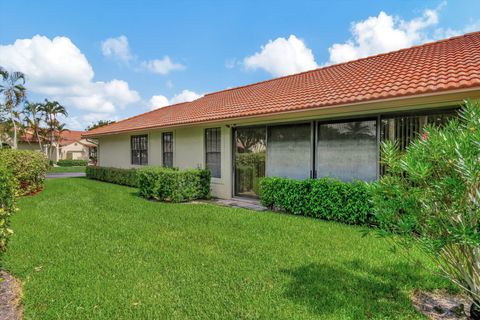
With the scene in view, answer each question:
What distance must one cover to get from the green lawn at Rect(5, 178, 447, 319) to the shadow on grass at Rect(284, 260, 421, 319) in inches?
0.5

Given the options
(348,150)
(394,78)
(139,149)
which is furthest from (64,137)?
(394,78)

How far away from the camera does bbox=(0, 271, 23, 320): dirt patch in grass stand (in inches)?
122

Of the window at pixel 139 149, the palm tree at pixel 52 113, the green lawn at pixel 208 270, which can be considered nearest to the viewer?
the green lawn at pixel 208 270

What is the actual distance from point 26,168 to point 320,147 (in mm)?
12278

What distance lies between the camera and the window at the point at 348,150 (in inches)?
285

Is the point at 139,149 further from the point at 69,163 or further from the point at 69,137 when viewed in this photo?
the point at 69,137

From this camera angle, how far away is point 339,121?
780cm

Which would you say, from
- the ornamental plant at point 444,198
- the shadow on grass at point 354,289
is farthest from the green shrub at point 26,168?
the ornamental plant at point 444,198

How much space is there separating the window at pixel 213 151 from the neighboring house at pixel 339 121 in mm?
40

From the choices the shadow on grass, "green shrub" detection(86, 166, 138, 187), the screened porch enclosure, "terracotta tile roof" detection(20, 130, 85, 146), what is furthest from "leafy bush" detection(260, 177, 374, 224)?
"terracotta tile roof" detection(20, 130, 85, 146)

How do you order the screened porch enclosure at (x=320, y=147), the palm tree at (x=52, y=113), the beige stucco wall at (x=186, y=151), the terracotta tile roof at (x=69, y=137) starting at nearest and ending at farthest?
the screened porch enclosure at (x=320, y=147) → the beige stucco wall at (x=186, y=151) → the palm tree at (x=52, y=113) → the terracotta tile roof at (x=69, y=137)

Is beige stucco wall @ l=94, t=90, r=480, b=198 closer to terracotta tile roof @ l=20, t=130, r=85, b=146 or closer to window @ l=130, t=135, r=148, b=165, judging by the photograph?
window @ l=130, t=135, r=148, b=165

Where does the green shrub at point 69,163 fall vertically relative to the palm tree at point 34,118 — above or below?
below

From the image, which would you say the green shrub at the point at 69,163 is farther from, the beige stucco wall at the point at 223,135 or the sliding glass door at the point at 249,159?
the sliding glass door at the point at 249,159
